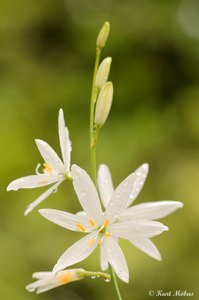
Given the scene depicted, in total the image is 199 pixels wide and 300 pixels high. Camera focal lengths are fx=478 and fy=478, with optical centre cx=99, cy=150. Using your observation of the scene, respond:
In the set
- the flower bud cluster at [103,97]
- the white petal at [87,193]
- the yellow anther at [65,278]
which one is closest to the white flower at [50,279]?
the yellow anther at [65,278]

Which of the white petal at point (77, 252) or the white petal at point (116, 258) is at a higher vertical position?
the white petal at point (77, 252)

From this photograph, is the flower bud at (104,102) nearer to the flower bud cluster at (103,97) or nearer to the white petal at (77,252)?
the flower bud cluster at (103,97)

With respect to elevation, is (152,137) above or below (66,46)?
below

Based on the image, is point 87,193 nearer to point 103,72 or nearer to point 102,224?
point 102,224

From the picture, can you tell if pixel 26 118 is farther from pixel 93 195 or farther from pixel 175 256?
pixel 93 195

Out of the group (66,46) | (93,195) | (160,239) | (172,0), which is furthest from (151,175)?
(93,195)

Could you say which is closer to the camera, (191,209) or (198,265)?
(198,265)
